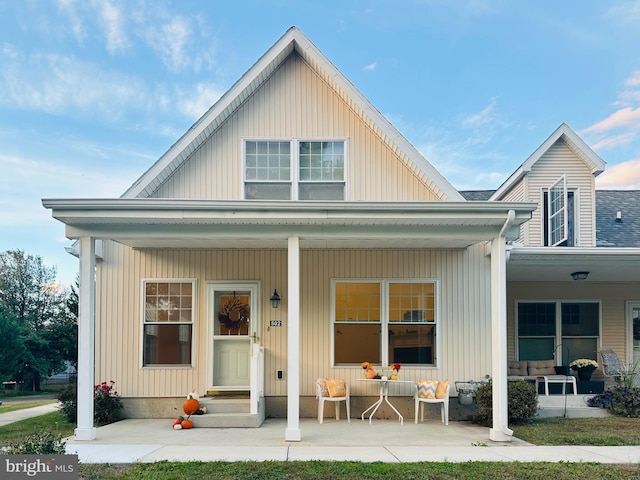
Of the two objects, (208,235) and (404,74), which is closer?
(208,235)

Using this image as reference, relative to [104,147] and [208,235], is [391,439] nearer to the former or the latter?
[208,235]

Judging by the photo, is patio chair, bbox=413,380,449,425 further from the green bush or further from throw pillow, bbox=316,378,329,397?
throw pillow, bbox=316,378,329,397

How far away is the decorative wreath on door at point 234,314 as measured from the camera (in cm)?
1007

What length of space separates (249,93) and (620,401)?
899 cm

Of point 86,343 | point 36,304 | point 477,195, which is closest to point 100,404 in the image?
point 86,343

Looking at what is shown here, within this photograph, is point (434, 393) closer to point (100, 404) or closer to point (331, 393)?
point (331, 393)

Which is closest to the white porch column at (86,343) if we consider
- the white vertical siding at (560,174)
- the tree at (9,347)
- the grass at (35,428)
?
the grass at (35,428)

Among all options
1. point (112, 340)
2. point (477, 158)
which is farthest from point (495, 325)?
point (477, 158)

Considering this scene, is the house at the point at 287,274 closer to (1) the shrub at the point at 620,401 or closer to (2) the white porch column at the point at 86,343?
(2) the white porch column at the point at 86,343

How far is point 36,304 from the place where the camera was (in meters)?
35.7

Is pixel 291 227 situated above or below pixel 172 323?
above

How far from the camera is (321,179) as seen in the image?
33.3 ft

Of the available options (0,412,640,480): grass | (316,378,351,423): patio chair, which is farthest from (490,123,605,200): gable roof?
(0,412,640,480): grass

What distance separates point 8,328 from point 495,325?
2499 cm
